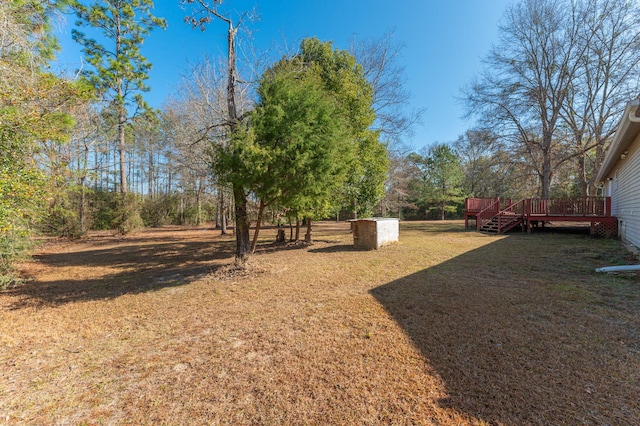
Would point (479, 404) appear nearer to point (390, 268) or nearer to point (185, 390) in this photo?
point (185, 390)

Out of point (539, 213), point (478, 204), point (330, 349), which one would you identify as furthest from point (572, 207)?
point (330, 349)

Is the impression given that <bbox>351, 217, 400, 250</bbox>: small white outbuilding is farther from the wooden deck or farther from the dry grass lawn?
the wooden deck

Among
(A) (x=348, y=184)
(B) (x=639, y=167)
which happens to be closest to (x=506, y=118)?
(B) (x=639, y=167)

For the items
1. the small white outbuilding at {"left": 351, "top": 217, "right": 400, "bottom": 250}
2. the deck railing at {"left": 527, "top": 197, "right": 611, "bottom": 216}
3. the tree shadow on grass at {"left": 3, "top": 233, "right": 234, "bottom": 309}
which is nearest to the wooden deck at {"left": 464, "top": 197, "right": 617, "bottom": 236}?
the deck railing at {"left": 527, "top": 197, "right": 611, "bottom": 216}

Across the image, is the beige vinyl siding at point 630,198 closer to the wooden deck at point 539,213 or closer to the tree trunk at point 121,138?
the wooden deck at point 539,213

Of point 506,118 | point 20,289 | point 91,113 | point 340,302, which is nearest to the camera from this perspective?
point 340,302

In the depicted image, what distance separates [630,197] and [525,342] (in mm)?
9380

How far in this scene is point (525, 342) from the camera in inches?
110

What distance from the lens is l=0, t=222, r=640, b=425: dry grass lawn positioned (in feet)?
6.53

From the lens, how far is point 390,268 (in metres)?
6.28

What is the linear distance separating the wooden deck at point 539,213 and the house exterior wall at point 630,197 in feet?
2.16

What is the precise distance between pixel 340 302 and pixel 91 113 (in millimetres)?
16637

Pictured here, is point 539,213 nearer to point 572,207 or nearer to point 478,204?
point 572,207

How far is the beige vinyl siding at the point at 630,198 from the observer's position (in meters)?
7.34
